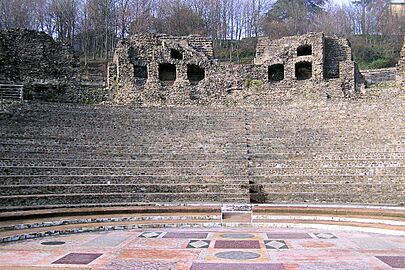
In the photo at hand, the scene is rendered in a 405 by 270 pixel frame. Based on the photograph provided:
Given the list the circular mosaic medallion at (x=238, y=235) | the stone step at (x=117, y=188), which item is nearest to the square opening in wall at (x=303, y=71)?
the stone step at (x=117, y=188)

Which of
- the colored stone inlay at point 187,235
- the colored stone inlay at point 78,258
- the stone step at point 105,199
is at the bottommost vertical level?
the colored stone inlay at point 187,235

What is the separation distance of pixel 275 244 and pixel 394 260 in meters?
2.44

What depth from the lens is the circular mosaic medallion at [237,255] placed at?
8156 millimetres

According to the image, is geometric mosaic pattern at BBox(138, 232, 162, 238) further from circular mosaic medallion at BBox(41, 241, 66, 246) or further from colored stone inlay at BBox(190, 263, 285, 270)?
colored stone inlay at BBox(190, 263, 285, 270)

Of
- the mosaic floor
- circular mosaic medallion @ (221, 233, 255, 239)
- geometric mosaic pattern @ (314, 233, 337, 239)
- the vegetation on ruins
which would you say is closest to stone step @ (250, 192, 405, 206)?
the mosaic floor

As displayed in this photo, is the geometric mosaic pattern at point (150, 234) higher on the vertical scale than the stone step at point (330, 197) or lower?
lower

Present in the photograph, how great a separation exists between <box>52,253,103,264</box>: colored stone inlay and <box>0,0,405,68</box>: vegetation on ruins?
32.9 m

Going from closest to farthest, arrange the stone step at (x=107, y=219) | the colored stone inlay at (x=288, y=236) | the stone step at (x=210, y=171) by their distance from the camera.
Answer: the colored stone inlay at (x=288, y=236) < the stone step at (x=107, y=219) < the stone step at (x=210, y=171)

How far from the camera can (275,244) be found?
948 cm

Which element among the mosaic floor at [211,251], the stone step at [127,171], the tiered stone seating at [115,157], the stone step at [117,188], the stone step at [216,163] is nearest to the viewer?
the mosaic floor at [211,251]

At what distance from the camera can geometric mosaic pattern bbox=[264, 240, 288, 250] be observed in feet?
30.0

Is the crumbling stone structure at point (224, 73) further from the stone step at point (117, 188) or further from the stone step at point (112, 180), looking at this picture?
the stone step at point (117, 188)

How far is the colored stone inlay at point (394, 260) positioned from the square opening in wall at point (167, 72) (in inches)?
807

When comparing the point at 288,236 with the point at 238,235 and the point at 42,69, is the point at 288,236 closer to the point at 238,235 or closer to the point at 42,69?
the point at 238,235
